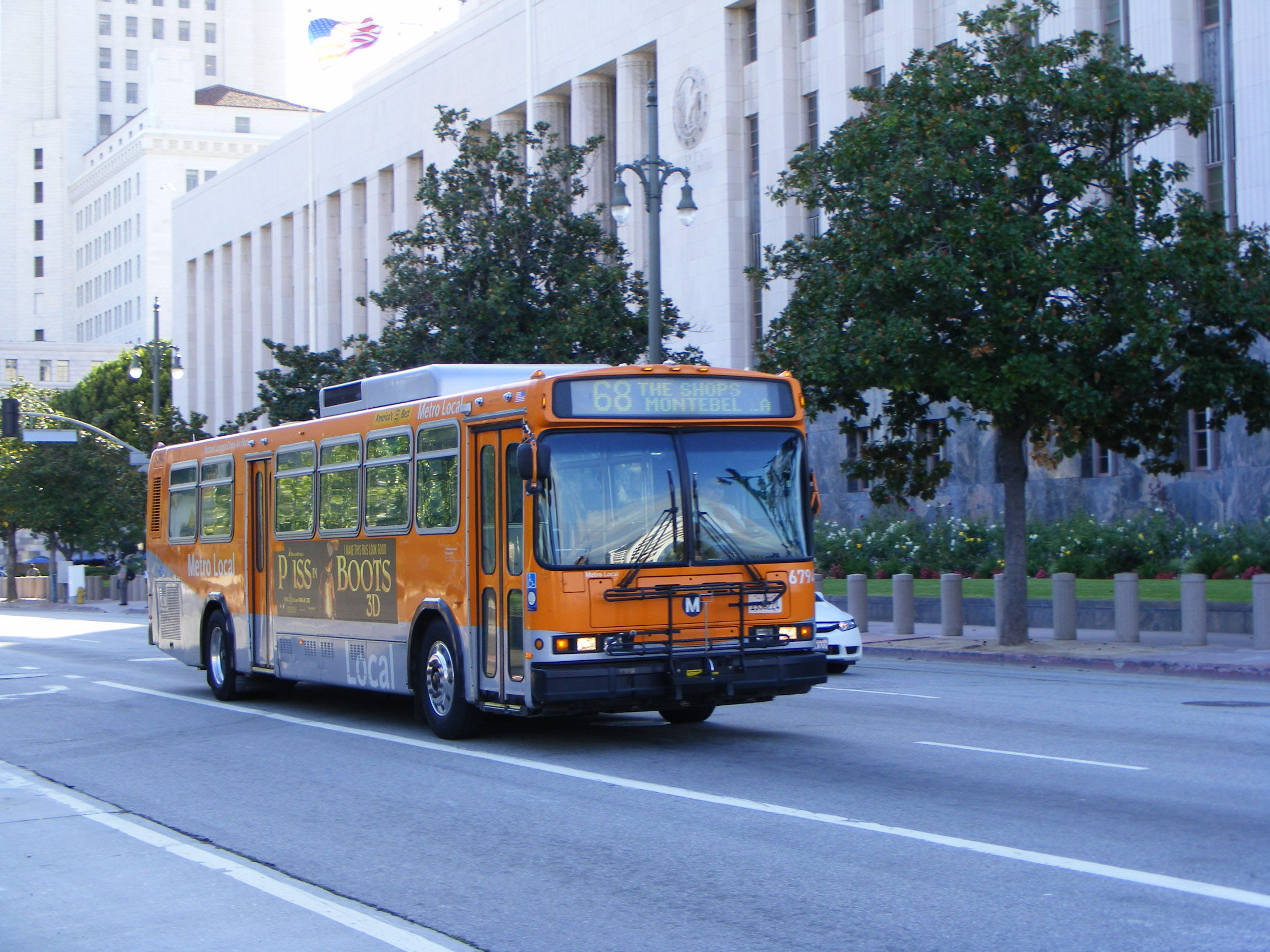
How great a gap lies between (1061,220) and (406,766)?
48.1ft

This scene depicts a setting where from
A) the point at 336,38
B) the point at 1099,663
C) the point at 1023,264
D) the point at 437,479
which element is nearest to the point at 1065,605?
the point at 1099,663

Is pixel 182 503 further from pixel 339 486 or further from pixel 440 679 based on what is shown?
pixel 440 679

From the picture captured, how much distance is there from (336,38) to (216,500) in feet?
126

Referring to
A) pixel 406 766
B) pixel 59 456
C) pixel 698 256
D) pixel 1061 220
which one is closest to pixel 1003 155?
pixel 1061 220

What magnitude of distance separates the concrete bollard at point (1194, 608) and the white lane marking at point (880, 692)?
724cm

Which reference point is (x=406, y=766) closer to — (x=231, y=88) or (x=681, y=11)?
(x=681, y=11)

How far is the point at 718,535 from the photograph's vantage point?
38.8ft

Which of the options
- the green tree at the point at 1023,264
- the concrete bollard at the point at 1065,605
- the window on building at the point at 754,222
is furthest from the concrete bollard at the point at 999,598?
the window on building at the point at 754,222

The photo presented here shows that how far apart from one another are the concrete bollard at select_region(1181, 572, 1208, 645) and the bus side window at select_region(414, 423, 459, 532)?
13664mm

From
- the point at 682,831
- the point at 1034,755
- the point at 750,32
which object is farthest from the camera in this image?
the point at 750,32

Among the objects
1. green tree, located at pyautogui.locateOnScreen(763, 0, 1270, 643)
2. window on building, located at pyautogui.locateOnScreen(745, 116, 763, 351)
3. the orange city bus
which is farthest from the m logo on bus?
window on building, located at pyautogui.locateOnScreen(745, 116, 763, 351)

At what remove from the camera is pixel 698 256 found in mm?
45812

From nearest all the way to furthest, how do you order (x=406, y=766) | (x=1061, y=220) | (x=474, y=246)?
(x=406, y=766) → (x=1061, y=220) → (x=474, y=246)

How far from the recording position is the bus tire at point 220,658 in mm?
17562
